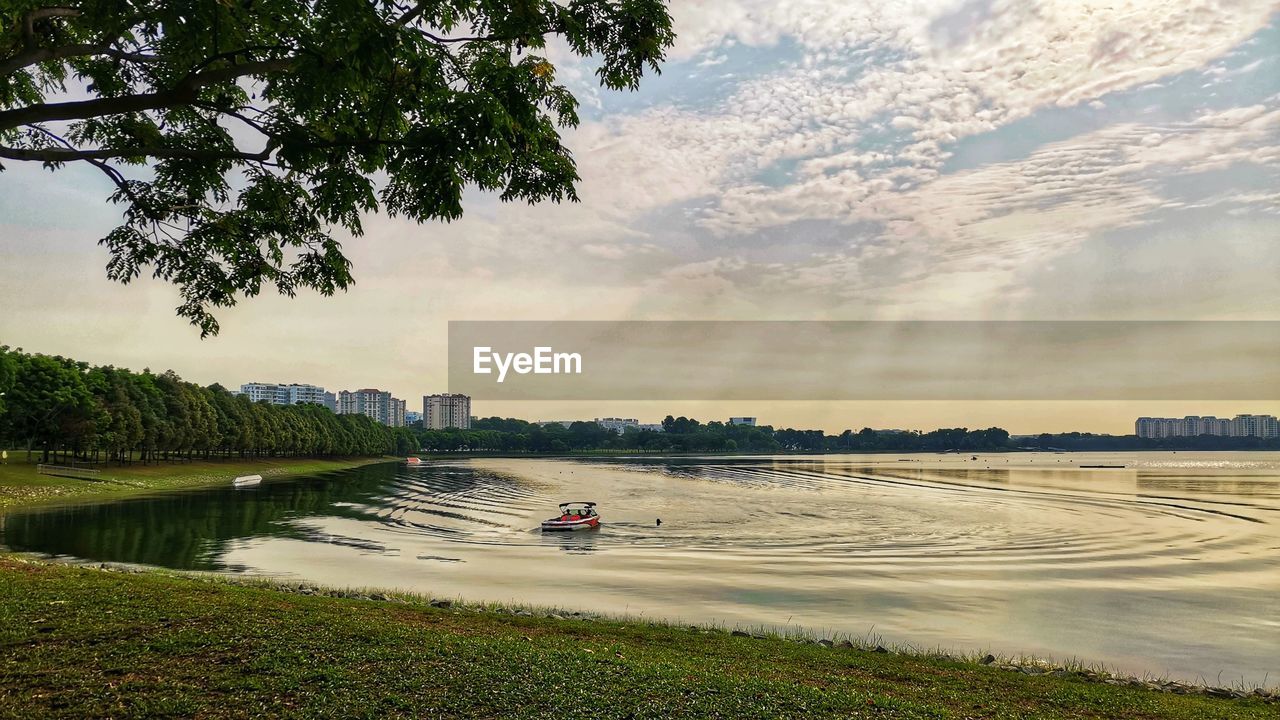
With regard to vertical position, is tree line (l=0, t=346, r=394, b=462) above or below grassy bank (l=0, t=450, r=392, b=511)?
above

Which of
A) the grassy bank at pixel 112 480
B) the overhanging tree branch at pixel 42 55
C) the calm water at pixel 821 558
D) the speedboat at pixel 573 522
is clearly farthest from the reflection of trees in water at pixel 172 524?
the overhanging tree branch at pixel 42 55

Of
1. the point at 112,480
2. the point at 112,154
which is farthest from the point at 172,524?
the point at 112,154

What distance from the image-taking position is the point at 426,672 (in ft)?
31.7

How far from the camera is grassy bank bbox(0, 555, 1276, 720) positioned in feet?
27.9

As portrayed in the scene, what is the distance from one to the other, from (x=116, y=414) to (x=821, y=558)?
7534cm

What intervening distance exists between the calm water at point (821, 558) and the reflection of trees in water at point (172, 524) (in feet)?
0.64

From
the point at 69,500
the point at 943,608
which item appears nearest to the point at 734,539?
the point at 943,608

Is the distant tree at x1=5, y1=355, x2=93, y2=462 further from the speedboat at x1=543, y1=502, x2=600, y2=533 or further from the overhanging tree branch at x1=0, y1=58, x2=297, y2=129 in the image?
the overhanging tree branch at x1=0, y1=58, x2=297, y2=129

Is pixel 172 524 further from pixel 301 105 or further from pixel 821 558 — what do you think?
pixel 301 105

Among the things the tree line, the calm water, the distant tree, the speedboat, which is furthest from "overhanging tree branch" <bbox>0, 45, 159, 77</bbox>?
the distant tree

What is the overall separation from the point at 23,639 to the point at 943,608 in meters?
23.2

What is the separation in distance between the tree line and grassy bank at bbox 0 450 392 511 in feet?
9.83

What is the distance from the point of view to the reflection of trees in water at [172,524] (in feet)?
97.9

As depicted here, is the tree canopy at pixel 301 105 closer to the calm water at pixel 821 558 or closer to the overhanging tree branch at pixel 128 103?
the overhanging tree branch at pixel 128 103
